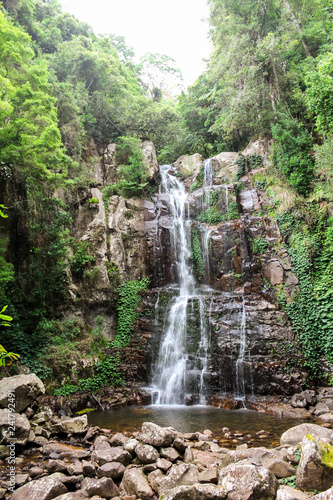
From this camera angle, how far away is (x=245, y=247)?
15070 mm

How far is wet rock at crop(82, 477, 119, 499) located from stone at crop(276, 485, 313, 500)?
2.39 metres

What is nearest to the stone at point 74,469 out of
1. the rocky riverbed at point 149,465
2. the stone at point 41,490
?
the rocky riverbed at point 149,465

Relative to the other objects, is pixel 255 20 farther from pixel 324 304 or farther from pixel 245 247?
pixel 324 304

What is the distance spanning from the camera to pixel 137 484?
4.28 metres

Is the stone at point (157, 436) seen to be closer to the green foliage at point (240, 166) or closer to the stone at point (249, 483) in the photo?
the stone at point (249, 483)

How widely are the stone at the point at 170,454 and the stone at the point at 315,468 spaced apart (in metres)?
2.15

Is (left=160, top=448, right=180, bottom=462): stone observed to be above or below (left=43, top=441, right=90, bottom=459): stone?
above

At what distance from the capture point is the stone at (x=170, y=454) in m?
5.05

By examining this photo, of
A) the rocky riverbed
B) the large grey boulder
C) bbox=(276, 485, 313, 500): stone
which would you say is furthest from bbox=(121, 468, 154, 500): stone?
the large grey boulder

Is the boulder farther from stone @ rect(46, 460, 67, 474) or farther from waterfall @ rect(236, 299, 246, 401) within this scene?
waterfall @ rect(236, 299, 246, 401)

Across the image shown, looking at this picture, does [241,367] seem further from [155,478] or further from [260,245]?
[155,478]

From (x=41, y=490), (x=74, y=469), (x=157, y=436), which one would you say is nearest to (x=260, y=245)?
(x=157, y=436)

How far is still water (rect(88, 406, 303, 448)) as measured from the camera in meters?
6.71

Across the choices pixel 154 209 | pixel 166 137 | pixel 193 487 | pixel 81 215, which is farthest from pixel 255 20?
pixel 193 487
